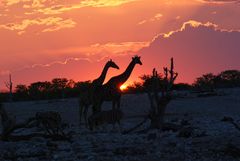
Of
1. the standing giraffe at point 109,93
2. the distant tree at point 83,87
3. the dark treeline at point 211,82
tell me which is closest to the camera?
the standing giraffe at point 109,93

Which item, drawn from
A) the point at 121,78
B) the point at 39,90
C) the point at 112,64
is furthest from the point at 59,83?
the point at 121,78

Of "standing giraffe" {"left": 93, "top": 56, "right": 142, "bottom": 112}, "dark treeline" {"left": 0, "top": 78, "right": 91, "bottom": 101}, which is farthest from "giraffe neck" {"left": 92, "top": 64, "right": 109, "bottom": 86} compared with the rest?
"dark treeline" {"left": 0, "top": 78, "right": 91, "bottom": 101}

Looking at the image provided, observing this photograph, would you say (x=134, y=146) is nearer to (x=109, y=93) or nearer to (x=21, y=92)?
(x=109, y=93)

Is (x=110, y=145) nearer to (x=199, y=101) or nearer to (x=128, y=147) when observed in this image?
(x=128, y=147)

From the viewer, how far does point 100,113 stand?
74.4 ft

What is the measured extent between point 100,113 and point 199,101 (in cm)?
2020

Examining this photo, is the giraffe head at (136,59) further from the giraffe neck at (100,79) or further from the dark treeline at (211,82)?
the dark treeline at (211,82)

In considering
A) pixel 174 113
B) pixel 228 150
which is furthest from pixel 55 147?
pixel 174 113

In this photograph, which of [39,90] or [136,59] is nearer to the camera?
[136,59]

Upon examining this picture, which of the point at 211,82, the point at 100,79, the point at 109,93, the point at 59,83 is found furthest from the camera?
the point at 59,83

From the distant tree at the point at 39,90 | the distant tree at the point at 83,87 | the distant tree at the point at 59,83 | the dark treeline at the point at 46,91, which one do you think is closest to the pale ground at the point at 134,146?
the distant tree at the point at 83,87

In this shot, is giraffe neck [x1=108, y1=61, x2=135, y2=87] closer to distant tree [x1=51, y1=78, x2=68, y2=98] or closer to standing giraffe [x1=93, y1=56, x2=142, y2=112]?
standing giraffe [x1=93, y1=56, x2=142, y2=112]

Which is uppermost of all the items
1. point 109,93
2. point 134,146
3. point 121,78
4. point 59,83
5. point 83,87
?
point 59,83

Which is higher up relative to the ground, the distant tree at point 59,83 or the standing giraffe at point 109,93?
the distant tree at point 59,83
